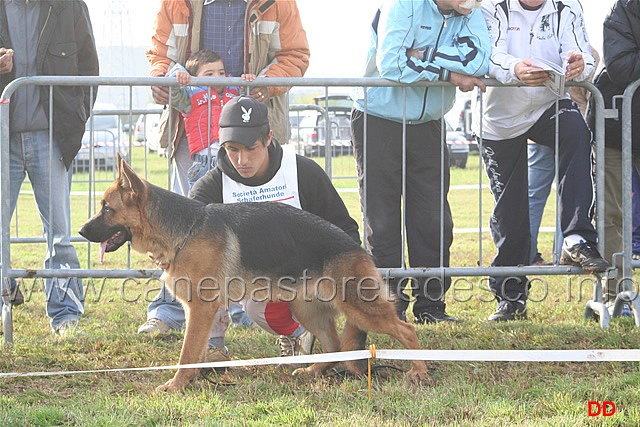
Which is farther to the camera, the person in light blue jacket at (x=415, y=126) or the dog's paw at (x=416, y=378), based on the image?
the person in light blue jacket at (x=415, y=126)

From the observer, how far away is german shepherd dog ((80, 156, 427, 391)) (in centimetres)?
469

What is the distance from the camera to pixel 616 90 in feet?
22.0

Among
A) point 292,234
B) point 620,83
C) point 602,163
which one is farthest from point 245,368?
point 620,83

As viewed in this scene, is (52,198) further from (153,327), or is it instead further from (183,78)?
(183,78)

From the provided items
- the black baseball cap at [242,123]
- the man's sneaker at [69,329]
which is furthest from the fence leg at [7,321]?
the black baseball cap at [242,123]

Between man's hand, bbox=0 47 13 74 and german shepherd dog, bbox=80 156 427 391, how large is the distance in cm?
185

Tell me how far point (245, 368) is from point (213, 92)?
202cm

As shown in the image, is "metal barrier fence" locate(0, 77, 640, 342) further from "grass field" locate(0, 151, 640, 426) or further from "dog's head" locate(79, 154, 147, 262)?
"dog's head" locate(79, 154, 147, 262)

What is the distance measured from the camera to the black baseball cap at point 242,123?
16.4 ft

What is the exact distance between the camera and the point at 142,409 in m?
4.26

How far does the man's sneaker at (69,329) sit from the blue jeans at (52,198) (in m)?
0.04

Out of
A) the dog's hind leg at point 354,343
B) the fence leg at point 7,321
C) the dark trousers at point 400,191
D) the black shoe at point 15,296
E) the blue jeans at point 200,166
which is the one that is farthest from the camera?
the dark trousers at point 400,191

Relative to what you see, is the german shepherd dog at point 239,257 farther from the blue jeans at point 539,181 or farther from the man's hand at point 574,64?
the blue jeans at point 539,181

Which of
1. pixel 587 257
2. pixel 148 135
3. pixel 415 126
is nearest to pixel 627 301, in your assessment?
pixel 587 257
